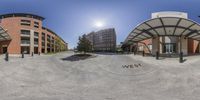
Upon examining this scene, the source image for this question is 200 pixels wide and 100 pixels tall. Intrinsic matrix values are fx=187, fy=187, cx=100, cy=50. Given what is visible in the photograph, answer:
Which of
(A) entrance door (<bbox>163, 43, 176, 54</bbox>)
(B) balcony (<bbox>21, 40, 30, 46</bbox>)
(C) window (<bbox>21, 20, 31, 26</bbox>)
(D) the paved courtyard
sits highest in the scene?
(C) window (<bbox>21, 20, 31, 26</bbox>)

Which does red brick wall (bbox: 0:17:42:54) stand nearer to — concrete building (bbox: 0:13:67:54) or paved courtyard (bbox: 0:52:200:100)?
concrete building (bbox: 0:13:67:54)

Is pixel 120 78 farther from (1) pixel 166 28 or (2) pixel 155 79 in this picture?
(1) pixel 166 28

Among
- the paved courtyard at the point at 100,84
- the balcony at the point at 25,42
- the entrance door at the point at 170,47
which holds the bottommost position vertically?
the paved courtyard at the point at 100,84

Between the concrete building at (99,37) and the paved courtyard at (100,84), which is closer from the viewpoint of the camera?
the paved courtyard at (100,84)

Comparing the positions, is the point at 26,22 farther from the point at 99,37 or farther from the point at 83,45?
the point at 83,45

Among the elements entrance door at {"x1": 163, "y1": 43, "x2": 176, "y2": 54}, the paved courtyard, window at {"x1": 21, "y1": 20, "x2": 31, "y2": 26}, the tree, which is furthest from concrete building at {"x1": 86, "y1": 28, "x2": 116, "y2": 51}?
window at {"x1": 21, "y1": 20, "x2": 31, "y2": 26}

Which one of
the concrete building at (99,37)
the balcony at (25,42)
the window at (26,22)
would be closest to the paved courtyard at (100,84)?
the concrete building at (99,37)

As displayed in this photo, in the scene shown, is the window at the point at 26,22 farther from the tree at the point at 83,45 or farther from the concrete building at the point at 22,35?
the tree at the point at 83,45

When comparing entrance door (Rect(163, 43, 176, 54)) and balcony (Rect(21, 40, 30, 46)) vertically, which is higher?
balcony (Rect(21, 40, 30, 46))

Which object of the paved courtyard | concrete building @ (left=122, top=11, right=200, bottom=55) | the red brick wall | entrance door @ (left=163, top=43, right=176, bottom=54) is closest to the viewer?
the paved courtyard

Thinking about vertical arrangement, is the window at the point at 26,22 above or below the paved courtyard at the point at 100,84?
above

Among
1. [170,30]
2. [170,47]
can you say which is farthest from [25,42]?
[170,30]

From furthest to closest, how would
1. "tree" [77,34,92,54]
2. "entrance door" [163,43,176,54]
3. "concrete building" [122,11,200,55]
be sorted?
"entrance door" [163,43,176,54] → "tree" [77,34,92,54] → "concrete building" [122,11,200,55]

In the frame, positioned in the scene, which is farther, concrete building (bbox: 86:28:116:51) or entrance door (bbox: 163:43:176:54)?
entrance door (bbox: 163:43:176:54)
